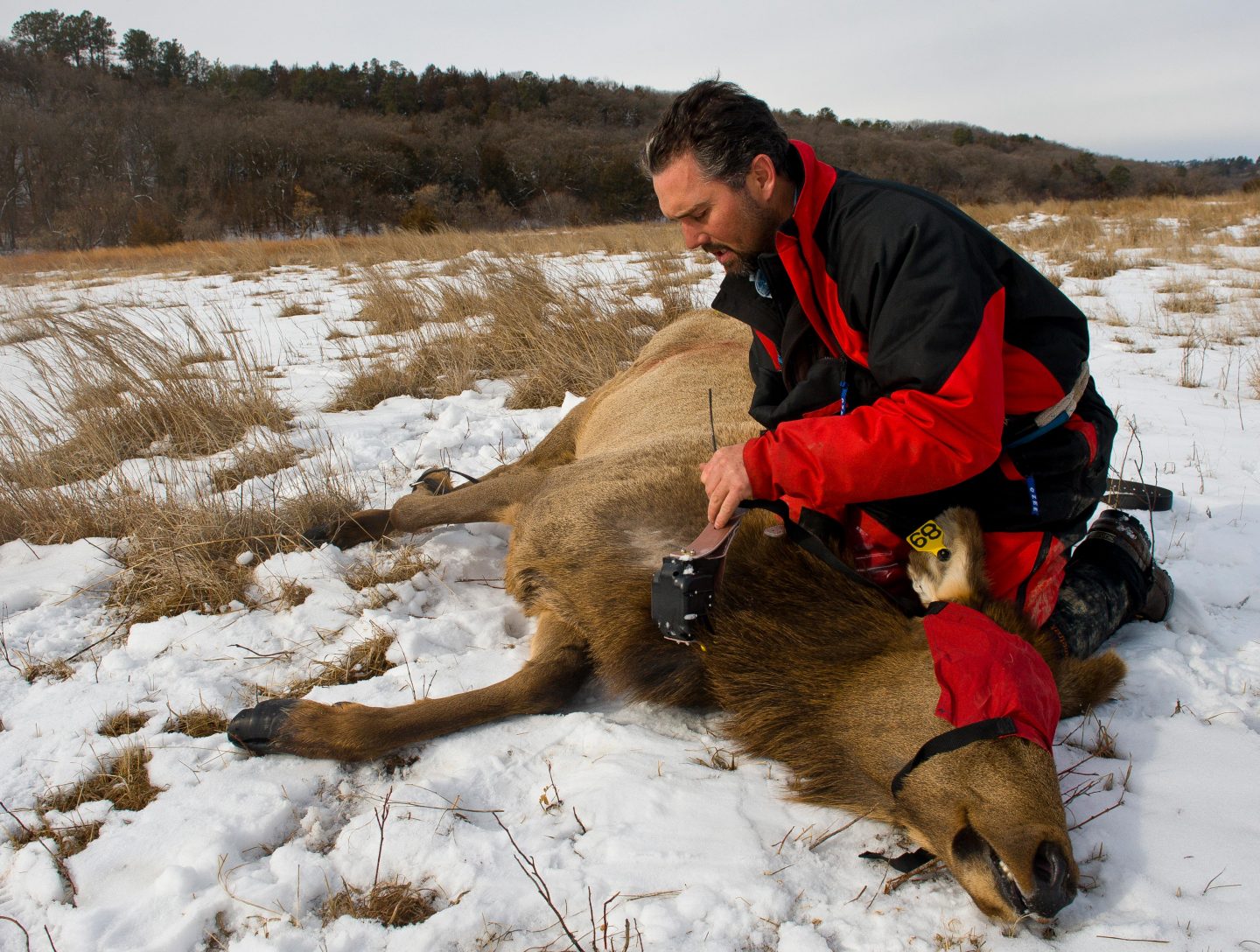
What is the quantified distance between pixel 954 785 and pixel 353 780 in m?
1.56

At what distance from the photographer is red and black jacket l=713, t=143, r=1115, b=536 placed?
6.66 feet

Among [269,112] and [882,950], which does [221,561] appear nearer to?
[882,950]

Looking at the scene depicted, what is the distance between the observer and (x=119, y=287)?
13570 mm

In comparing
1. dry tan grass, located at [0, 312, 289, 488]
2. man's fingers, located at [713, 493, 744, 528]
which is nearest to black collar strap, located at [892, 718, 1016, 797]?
man's fingers, located at [713, 493, 744, 528]

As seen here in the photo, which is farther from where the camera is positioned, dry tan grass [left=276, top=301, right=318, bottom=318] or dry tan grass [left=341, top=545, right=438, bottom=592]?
dry tan grass [left=276, top=301, right=318, bottom=318]

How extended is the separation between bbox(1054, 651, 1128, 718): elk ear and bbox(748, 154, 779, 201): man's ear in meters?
1.66

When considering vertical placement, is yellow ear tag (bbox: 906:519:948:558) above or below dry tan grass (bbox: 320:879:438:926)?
above

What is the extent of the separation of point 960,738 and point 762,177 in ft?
5.41

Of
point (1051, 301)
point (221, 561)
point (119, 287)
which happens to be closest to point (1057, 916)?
point (1051, 301)

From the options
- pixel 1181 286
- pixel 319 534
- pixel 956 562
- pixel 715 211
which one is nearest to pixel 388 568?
pixel 319 534

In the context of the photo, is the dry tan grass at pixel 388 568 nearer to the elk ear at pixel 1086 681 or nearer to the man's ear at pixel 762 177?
the man's ear at pixel 762 177

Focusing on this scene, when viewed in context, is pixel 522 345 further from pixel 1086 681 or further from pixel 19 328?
pixel 1086 681

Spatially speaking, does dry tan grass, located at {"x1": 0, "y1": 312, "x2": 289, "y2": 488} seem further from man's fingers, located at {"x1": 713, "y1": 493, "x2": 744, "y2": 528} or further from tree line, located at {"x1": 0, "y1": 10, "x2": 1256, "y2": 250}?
tree line, located at {"x1": 0, "y1": 10, "x2": 1256, "y2": 250}

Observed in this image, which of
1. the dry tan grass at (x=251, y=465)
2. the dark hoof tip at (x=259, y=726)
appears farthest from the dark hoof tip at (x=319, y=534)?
the dark hoof tip at (x=259, y=726)
